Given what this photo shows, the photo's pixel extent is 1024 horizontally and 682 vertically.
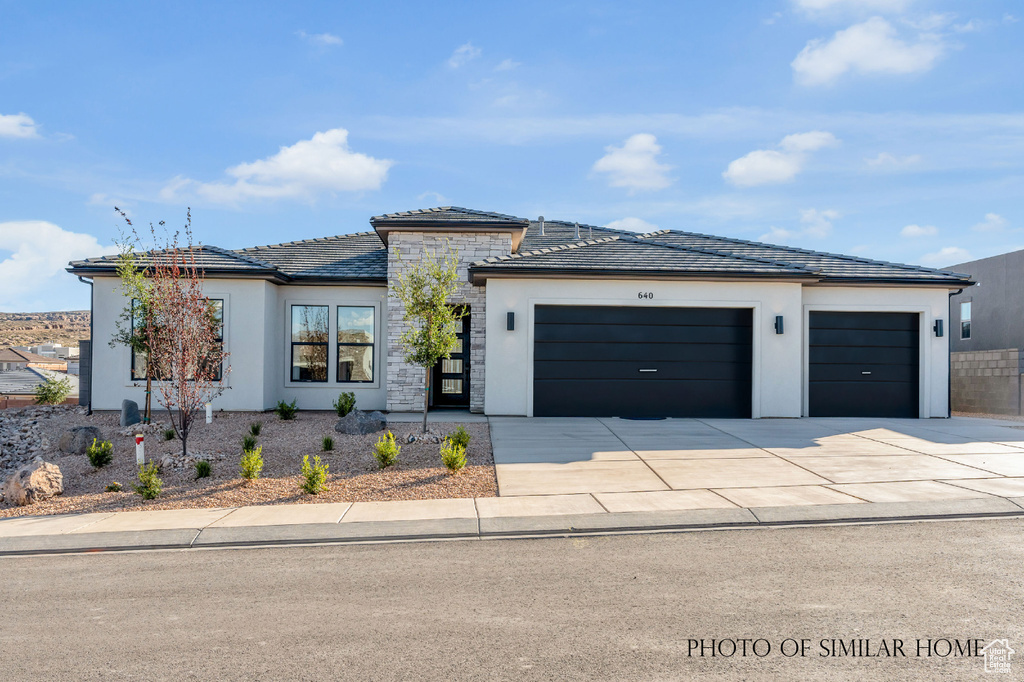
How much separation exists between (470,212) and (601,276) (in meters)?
4.30

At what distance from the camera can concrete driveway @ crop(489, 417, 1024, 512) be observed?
26.9ft

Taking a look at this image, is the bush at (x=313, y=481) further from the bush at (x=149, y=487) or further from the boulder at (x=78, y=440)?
the boulder at (x=78, y=440)

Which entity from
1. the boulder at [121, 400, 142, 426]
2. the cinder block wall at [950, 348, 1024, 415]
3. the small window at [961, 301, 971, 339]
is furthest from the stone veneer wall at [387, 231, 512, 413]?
the small window at [961, 301, 971, 339]

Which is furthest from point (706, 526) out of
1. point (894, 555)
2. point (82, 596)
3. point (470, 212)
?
point (470, 212)

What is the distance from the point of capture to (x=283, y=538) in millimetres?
6824

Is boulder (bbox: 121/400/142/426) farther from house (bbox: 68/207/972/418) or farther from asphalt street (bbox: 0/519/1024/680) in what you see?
asphalt street (bbox: 0/519/1024/680)

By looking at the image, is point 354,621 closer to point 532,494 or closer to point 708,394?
point 532,494

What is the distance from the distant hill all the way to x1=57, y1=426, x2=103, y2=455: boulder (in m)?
66.3

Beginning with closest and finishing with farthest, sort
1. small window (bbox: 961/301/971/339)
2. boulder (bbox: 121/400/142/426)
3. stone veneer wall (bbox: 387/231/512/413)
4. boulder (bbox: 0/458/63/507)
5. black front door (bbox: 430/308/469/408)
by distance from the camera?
boulder (bbox: 0/458/63/507)
boulder (bbox: 121/400/142/426)
stone veneer wall (bbox: 387/231/512/413)
black front door (bbox: 430/308/469/408)
small window (bbox: 961/301/971/339)

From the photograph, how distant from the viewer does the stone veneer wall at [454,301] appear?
1602cm

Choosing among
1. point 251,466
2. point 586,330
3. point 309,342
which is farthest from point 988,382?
point 251,466

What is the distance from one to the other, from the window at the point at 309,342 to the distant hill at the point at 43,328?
6392 cm

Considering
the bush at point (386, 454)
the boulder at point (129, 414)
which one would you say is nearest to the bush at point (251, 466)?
the bush at point (386, 454)

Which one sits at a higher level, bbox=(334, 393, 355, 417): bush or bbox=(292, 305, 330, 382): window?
bbox=(292, 305, 330, 382): window
